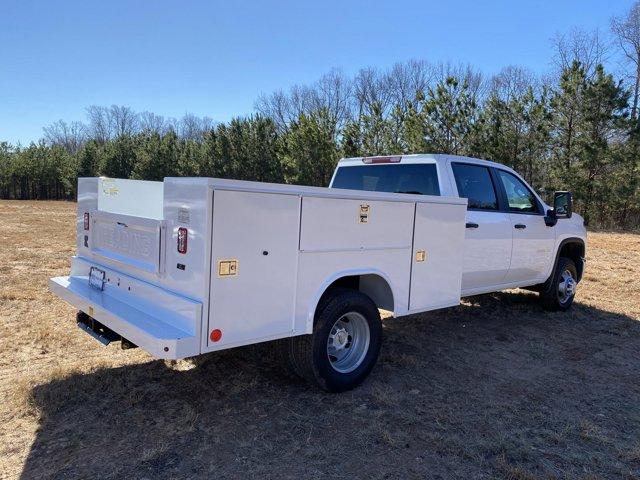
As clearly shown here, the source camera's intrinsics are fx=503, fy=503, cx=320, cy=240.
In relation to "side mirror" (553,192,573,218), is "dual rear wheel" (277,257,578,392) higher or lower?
lower

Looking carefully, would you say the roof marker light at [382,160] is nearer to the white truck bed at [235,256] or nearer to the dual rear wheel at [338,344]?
the white truck bed at [235,256]

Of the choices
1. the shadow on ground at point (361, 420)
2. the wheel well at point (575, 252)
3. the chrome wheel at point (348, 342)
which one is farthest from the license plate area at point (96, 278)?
the wheel well at point (575, 252)

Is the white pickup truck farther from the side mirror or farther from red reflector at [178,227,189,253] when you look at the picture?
the side mirror

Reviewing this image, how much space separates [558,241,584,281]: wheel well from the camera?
309 inches

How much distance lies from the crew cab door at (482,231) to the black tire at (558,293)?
1548 mm

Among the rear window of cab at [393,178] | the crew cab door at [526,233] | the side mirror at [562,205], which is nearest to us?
the rear window of cab at [393,178]

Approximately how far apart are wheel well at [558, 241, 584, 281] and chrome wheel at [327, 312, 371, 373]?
186 inches

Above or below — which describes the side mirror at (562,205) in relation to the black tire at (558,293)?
above

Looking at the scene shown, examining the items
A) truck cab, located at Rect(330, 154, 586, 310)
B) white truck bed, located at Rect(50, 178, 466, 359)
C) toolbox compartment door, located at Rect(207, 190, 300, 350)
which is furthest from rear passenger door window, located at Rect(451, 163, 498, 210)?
toolbox compartment door, located at Rect(207, 190, 300, 350)

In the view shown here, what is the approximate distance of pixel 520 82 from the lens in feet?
137

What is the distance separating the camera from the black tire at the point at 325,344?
13.3 ft

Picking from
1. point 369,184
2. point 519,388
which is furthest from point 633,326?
point 369,184

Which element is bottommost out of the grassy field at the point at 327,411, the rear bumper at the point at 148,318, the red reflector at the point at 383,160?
the grassy field at the point at 327,411

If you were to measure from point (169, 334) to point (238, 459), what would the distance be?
0.93 meters
